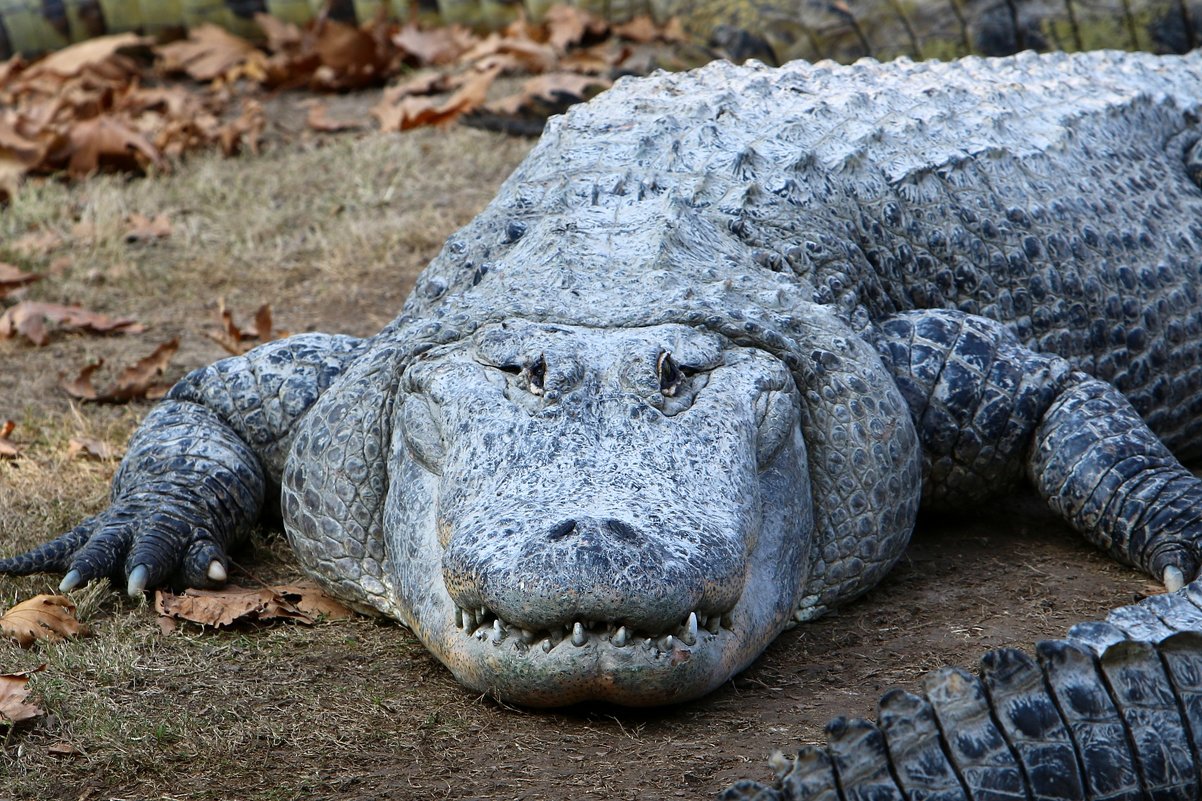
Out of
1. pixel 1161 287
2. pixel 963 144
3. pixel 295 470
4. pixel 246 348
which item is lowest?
pixel 246 348

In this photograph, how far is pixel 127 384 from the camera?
4.95 meters

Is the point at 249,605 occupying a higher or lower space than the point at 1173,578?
lower

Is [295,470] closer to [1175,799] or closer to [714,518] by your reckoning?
[714,518]

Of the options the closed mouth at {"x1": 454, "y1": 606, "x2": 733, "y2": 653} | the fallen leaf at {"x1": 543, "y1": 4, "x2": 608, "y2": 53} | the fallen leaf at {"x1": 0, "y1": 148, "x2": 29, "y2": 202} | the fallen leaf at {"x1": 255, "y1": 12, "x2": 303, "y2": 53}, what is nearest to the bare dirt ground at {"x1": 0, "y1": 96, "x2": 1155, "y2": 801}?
the closed mouth at {"x1": 454, "y1": 606, "x2": 733, "y2": 653}

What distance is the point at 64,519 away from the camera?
406cm

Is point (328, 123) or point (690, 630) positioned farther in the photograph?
point (328, 123)

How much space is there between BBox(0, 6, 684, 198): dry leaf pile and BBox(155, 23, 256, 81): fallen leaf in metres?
0.01

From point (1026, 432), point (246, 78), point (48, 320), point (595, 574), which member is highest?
point (595, 574)

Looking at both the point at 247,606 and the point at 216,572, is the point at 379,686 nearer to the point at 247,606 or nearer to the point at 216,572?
the point at 247,606

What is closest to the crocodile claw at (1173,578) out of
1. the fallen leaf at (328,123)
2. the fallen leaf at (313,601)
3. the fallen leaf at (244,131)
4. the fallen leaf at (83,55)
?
the fallen leaf at (313,601)

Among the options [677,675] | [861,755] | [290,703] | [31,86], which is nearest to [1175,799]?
[861,755]

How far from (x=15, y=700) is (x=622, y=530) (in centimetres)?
128

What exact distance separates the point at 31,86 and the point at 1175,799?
7653 millimetres

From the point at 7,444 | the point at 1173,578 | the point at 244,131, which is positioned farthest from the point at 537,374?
the point at 244,131
